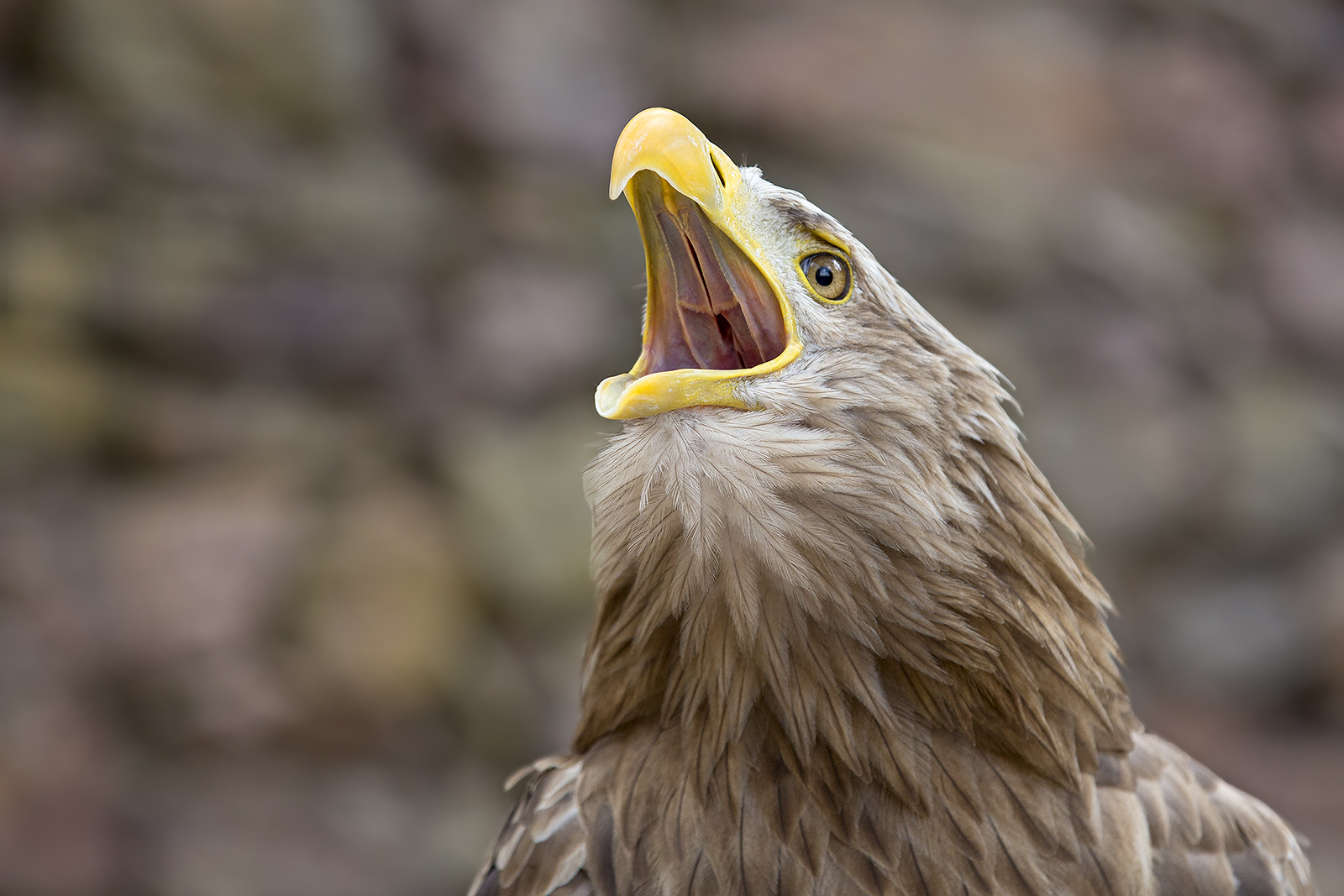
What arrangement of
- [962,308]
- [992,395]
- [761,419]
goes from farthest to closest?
1. [962,308]
2. [992,395]
3. [761,419]

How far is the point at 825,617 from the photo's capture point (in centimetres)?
116

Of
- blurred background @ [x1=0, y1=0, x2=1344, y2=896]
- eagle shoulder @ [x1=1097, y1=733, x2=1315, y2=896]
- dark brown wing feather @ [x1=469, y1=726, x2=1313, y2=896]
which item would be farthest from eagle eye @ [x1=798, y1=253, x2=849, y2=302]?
blurred background @ [x1=0, y1=0, x2=1344, y2=896]

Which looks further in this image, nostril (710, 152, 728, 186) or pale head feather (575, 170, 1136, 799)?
nostril (710, 152, 728, 186)

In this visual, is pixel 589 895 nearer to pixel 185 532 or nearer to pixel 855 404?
pixel 855 404

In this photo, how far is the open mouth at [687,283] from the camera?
122 cm

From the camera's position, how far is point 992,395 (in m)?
1.31

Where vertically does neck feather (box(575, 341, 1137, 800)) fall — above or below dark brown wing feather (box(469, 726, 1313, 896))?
above

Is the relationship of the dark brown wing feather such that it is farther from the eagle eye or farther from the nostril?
the nostril

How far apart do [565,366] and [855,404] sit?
9.77 feet

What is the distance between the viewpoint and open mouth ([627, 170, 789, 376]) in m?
1.22

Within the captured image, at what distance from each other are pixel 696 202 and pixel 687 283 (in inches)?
5.7

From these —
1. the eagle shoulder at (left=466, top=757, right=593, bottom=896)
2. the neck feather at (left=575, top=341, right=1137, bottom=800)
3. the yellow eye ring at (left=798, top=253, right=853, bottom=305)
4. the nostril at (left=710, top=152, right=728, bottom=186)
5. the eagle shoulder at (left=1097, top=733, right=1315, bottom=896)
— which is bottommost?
the eagle shoulder at (left=1097, top=733, right=1315, bottom=896)

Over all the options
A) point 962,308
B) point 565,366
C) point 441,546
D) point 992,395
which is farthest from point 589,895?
point 962,308

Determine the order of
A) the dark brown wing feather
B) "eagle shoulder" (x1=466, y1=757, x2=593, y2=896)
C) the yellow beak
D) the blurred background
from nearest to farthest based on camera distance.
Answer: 1. the yellow beak
2. the dark brown wing feather
3. "eagle shoulder" (x1=466, y1=757, x2=593, y2=896)
4. the blurred background
